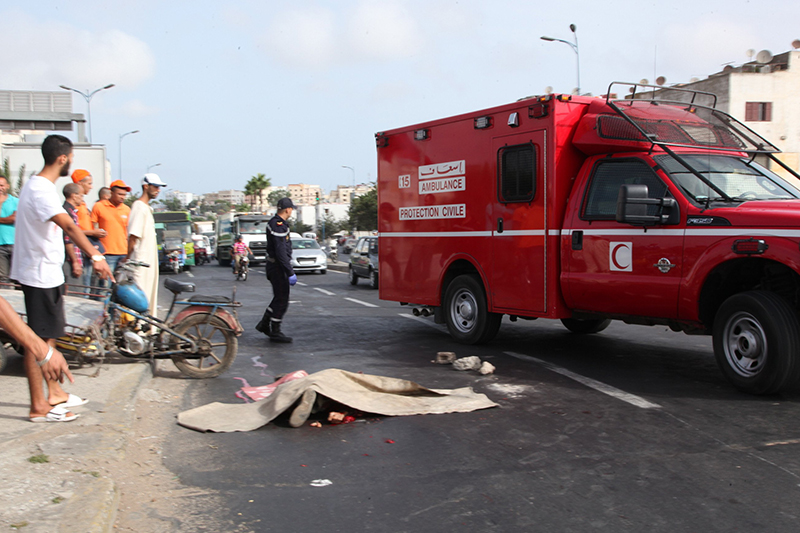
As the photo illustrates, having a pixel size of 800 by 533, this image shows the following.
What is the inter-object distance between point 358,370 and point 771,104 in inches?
1601

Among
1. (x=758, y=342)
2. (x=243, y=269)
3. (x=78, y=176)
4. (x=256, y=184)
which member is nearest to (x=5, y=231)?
(x=78, y=176)

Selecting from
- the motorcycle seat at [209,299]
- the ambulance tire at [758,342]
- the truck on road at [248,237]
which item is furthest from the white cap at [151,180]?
the truck on road at [248,237]

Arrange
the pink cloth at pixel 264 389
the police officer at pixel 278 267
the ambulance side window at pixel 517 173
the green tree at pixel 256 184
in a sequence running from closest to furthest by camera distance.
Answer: the pink cloth at pixel 264 389 < the ambulance side window at pixel 517 173 < the police officer at pixel 278 267 < the green tree at pixel 256 184

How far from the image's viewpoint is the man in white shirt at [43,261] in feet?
16.1

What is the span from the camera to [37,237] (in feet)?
16.2

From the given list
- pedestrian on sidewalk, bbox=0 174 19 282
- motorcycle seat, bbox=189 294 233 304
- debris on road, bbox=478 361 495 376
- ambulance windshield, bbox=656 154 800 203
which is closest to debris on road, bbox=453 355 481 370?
debris on road, bbox=478 361 495 376

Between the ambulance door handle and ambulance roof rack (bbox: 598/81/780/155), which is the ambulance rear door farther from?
ambulance roof rack (bbox: 598/81/780/155)

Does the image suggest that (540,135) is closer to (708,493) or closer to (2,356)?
(708,493)

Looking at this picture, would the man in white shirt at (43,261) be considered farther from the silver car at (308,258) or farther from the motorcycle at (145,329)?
the silver car at (308,258)

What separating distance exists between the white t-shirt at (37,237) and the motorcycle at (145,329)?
1731mm

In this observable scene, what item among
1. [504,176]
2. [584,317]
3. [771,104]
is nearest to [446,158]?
[504,176]

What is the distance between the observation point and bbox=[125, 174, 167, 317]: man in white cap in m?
7.52

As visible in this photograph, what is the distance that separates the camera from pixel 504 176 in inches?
328

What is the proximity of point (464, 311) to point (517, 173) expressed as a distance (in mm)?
2047
